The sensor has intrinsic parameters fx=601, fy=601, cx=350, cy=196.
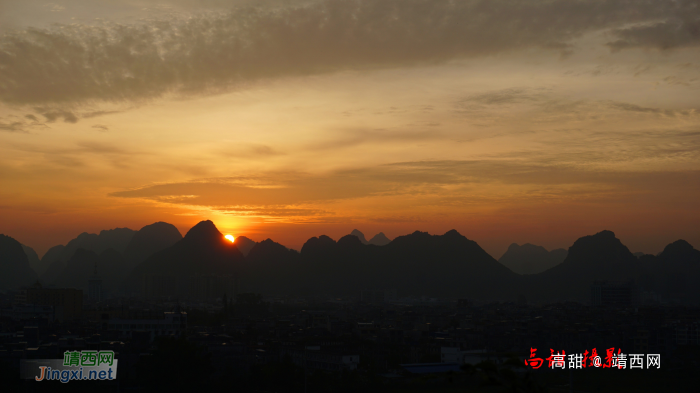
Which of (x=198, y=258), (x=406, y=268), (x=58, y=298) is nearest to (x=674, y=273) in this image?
(x=406, y=268)

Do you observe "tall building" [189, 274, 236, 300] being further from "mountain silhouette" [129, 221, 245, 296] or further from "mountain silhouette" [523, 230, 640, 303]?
"mountain silhouette" [523, 230, 640, 303]

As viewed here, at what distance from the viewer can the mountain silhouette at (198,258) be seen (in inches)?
5394

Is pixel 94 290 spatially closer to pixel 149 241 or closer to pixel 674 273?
pixel 149 241

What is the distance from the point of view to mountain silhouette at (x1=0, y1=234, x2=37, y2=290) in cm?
15375

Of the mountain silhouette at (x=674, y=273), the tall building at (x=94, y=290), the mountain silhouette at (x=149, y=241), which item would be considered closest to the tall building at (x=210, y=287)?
the tall building at (x=94, y=290)

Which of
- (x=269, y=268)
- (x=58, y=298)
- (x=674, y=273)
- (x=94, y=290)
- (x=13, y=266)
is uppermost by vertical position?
(x=674, y=273)

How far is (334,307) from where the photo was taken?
92.4 metres

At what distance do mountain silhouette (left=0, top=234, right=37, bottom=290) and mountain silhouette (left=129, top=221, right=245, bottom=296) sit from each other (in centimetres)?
3592

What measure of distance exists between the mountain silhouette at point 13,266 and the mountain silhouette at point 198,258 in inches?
1414

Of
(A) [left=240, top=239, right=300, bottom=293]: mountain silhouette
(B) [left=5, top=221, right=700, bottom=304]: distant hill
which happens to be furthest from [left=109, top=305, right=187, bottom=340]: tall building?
(A) [left=240, top=239, right=300, bottom=293]: mountain silhouette

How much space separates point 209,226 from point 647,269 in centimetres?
10508

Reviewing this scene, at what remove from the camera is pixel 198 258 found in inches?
5492

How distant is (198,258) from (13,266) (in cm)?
5685

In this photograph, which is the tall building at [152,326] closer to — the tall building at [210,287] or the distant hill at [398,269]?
the tall building at [210,287]
